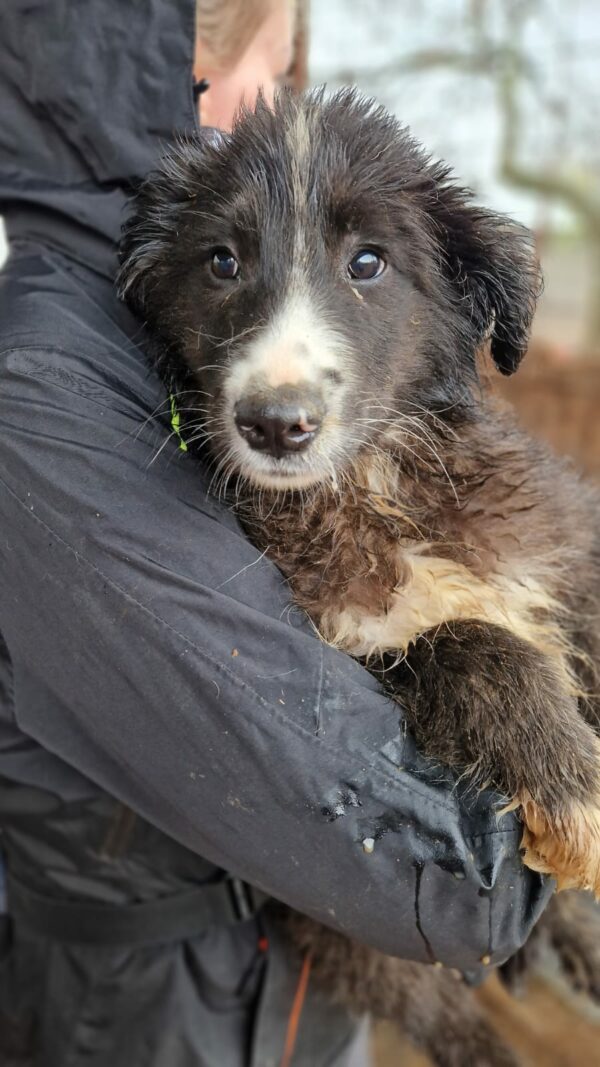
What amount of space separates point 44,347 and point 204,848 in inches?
34.6

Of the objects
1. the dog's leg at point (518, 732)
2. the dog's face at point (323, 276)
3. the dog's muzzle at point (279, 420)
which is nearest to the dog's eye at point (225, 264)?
the dog's face at point (323, 276)

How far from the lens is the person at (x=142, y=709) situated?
136 cm

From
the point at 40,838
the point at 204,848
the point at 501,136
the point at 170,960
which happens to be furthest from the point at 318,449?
the point at 501,136

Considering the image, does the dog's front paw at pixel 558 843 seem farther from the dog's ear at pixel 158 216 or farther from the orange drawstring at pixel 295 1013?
the dog's ear at pixel 158 216

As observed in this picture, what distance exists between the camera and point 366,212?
Result: 1.86 m

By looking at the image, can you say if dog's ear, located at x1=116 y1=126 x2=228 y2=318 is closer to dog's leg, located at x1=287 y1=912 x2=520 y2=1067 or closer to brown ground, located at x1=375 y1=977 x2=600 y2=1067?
dog's leg, located at x1=287 y1=912 x2=520 y2=1067

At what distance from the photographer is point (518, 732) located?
1631 mm

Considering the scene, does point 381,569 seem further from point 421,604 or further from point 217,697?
point 217,697

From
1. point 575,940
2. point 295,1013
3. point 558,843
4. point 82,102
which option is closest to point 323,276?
point 82,102

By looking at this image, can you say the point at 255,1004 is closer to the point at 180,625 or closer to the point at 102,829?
the point at 102,829

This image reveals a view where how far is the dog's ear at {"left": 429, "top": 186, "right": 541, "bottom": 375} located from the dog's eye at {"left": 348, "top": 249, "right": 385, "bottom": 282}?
182 mm

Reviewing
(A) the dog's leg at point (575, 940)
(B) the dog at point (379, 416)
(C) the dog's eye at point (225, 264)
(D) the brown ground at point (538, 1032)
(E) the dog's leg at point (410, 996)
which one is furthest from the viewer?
(D) the brown ground at point (538, 1032)

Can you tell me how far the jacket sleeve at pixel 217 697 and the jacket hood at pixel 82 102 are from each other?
402 mm

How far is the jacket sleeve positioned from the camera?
4.42 ft
